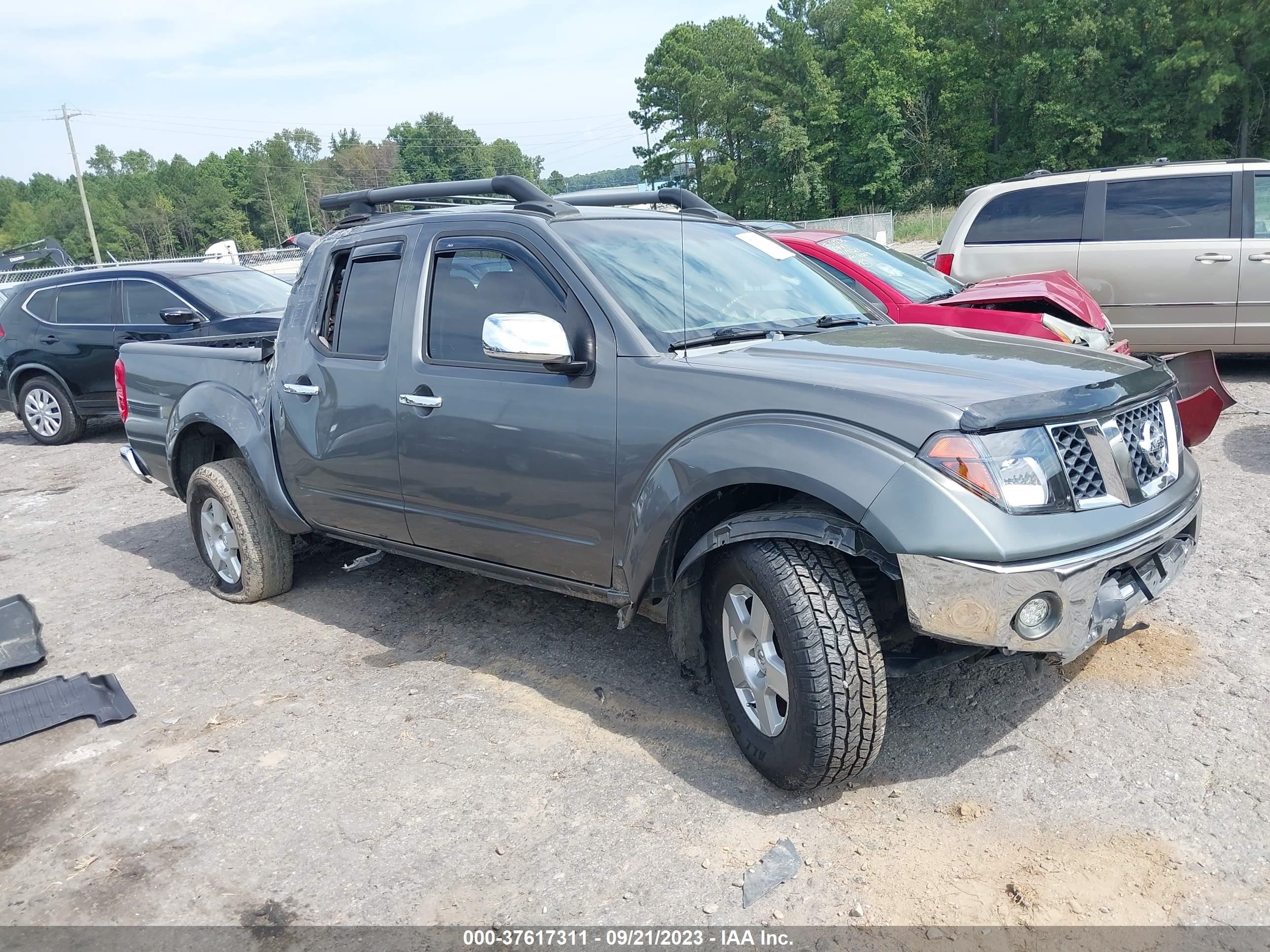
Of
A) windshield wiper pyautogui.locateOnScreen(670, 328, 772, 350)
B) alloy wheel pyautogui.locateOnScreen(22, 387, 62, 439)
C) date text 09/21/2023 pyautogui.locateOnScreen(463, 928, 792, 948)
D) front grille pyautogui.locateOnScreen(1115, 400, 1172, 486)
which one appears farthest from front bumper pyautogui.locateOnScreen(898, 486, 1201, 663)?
alloy wheel pyautogui.locateOnScreen(22, 387, 62, 439)

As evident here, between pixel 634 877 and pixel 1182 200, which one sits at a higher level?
pixel 1182 200

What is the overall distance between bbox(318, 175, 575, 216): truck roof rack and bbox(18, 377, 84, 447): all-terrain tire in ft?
25.0

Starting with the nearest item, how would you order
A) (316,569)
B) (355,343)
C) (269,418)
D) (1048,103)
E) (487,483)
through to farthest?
(487,483) < (355,343) < (269,418) < (316,569) < (1048,103)

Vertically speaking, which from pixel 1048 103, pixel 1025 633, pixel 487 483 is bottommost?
pixel 1025 633

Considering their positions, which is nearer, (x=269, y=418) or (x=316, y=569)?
(x=269, y=418)

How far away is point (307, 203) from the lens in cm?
11781

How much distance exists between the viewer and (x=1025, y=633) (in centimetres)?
275

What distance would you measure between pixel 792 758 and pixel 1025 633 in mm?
789

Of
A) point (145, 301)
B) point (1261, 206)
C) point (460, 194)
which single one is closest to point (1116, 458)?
point (460, 194)

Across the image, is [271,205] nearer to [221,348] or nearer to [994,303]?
[221,348]

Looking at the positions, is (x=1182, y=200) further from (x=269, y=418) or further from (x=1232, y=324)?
(x=269, y=418)

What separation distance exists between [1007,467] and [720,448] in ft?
2.83

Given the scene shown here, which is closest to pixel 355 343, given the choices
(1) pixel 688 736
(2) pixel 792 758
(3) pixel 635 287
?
(3) pixel 635 287

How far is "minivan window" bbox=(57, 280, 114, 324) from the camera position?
34.9 feet
